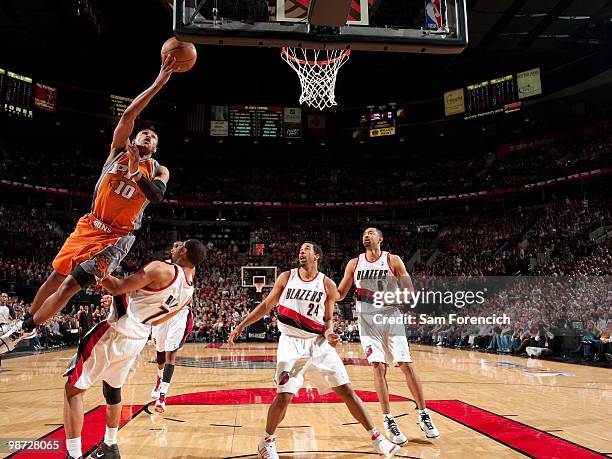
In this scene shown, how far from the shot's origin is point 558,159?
85.0 ft

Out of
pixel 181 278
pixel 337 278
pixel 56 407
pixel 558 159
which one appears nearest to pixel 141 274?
pixel 181 278

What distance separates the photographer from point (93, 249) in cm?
427

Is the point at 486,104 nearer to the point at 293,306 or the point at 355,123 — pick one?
the point at 355,123

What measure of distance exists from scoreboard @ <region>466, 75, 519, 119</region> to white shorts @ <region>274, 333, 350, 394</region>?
22.7 m

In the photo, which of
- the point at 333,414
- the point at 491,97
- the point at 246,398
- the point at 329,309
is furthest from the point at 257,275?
the point at 329,309

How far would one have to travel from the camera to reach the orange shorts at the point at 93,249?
13.4 feet

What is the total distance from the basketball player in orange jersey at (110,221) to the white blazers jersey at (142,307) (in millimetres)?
278

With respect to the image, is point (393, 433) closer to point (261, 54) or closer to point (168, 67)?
point (168, 67)

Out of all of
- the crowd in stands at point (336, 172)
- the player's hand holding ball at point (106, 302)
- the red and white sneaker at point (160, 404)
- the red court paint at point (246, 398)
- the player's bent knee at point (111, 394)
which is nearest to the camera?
the player's bent knee at point (111, 394)

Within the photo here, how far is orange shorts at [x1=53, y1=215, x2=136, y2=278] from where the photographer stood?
13.4ft

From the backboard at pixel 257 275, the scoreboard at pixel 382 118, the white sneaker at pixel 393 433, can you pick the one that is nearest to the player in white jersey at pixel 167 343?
the white sneaker at pixel 393 433

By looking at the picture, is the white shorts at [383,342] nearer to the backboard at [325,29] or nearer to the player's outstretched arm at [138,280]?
the player's outstretched arm at [138,280]

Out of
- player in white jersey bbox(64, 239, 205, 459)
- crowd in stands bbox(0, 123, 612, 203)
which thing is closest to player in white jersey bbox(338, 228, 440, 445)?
player in white jersey bbox(64, 239, 205, 459)

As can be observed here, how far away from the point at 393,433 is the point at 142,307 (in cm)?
258
